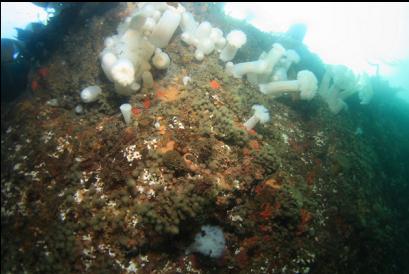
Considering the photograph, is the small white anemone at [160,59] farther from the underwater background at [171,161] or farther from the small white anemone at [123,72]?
the small white anemone at [123,72]

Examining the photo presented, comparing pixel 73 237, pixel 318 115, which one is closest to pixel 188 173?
pixel 73 237

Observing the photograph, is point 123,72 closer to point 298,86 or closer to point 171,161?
point 171,161

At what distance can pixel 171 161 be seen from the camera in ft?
14.3

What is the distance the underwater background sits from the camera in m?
4.17

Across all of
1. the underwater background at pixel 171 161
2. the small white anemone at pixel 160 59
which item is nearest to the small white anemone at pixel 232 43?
the underwater background at pixel 171 161

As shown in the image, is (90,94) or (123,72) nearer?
(123,72)

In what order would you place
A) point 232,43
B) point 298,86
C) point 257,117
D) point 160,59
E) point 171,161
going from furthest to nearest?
1. point 298,86
2. point 232,43
3. point 160,59
4. point 257,117
5. point 171,161

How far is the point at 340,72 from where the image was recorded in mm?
7480

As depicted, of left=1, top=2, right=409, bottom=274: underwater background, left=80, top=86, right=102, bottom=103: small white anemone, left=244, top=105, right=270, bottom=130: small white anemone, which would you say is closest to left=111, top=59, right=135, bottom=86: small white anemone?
left=1, top=2, right=409, bottom=274: underwater background

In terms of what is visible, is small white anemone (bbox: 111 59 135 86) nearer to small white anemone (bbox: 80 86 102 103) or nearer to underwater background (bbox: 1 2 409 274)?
underwater background (bbox: 1 2 409 274)

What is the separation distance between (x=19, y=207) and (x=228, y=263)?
3.20 meters

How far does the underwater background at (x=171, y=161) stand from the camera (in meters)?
4.17

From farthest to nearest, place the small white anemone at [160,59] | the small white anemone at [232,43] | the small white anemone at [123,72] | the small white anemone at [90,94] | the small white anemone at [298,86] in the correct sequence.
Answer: the small white anemone at [298,86] → the small white anemone at [232,43] → the small white anemone at [160,59] → the small white anemone at [90,94] → the small white anemone at [123,72]

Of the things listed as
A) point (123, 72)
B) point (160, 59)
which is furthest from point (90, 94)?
point (160, 59)
